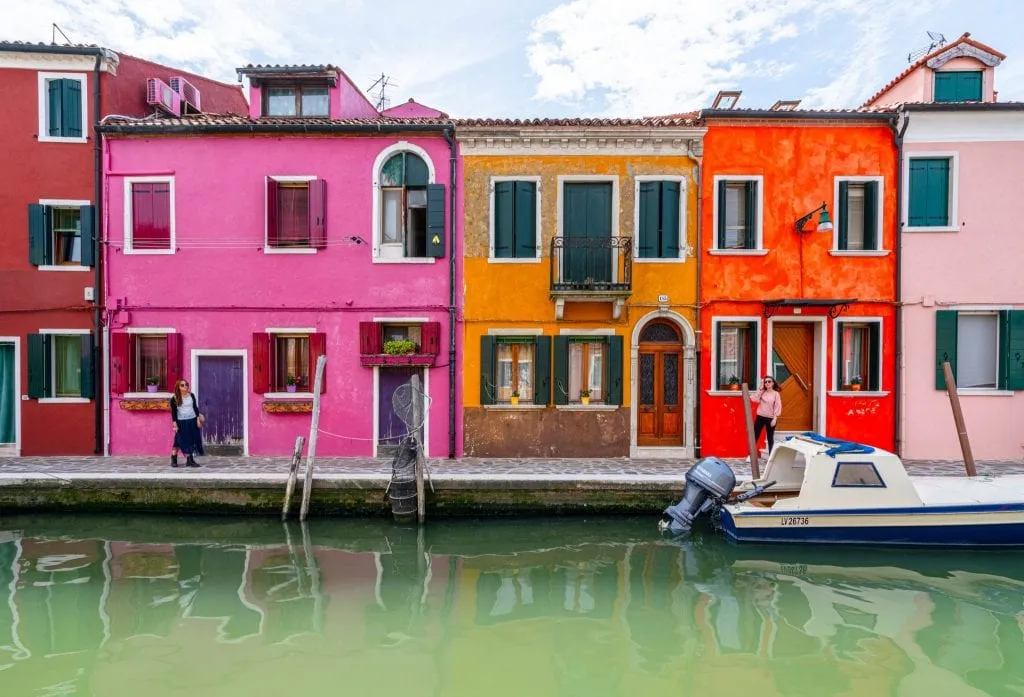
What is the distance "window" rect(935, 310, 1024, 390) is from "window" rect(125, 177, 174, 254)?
51.4 ft

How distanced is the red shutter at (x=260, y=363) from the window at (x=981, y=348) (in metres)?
13.4

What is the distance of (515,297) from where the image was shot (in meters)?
11.3

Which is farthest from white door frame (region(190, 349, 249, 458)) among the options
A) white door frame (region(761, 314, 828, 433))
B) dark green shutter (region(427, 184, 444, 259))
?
white door frame (region(761, 314, 828, 433))

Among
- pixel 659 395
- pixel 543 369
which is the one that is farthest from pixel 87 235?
pixel 659 395

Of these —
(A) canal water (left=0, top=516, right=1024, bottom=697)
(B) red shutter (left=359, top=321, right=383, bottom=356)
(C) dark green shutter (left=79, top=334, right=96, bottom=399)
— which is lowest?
(A) canal water (left=0, top=516, right=1024, bottom=697)

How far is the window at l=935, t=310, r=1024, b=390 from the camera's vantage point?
35.9 ft

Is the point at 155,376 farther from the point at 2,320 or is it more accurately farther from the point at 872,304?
the point at 872,304

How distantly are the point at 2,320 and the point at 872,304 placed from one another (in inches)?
692

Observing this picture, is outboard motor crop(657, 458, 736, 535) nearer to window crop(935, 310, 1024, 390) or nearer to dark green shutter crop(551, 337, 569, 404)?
dark green shutter crop(551, 337, 569, 404)

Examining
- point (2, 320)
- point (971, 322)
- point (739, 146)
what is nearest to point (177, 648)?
point (2, 320)

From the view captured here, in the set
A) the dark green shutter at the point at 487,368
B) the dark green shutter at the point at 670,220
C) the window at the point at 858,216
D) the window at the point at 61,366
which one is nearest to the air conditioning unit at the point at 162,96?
the window at the point at 61,366

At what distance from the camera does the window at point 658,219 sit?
1114 centimetres

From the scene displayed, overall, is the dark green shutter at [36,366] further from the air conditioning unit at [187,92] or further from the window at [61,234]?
the air conditioning unit at [187,92]

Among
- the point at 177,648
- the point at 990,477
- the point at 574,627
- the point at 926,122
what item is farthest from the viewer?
the point at 926,122
